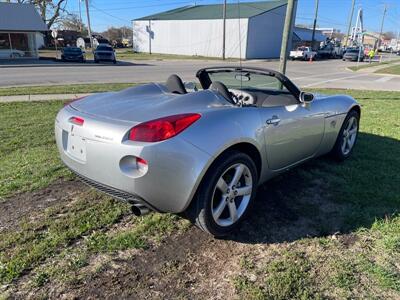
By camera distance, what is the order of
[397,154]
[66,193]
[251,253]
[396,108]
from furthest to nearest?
1. [396,108]
2. [397,154]
3. [66,193]
4. [251,253]

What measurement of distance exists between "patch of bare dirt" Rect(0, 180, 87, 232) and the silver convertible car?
683 mm

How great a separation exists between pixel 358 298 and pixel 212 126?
1.56 metres

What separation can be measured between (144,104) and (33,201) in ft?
5.20

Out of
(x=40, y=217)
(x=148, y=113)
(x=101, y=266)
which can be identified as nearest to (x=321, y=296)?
(x=101, y=266)

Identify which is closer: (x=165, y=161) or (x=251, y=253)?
(x=165, y=161)

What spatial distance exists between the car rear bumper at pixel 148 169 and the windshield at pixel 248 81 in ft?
5.14

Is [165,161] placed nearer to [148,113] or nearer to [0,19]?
[148,113]

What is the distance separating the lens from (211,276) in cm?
262

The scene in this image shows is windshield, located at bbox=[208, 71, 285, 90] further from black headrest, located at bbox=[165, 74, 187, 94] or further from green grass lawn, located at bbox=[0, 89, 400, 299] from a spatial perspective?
green grass lawn, located at bbox=[0, 89, 400, 299]

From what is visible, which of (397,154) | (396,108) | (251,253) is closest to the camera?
(251,253)

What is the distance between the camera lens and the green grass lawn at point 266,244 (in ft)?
8.31

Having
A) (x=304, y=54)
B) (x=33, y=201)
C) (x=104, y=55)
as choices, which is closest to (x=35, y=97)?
(x=33, y=201)

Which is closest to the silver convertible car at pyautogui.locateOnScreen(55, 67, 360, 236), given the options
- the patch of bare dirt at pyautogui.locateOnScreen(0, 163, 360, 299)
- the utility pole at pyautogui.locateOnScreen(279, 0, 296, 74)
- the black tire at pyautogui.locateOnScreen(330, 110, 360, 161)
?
the patch of bare dirt at pyautogui.locateOnScreen(0, 163, 360, 299)

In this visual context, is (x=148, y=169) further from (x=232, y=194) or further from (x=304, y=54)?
(x=304, y=54)
